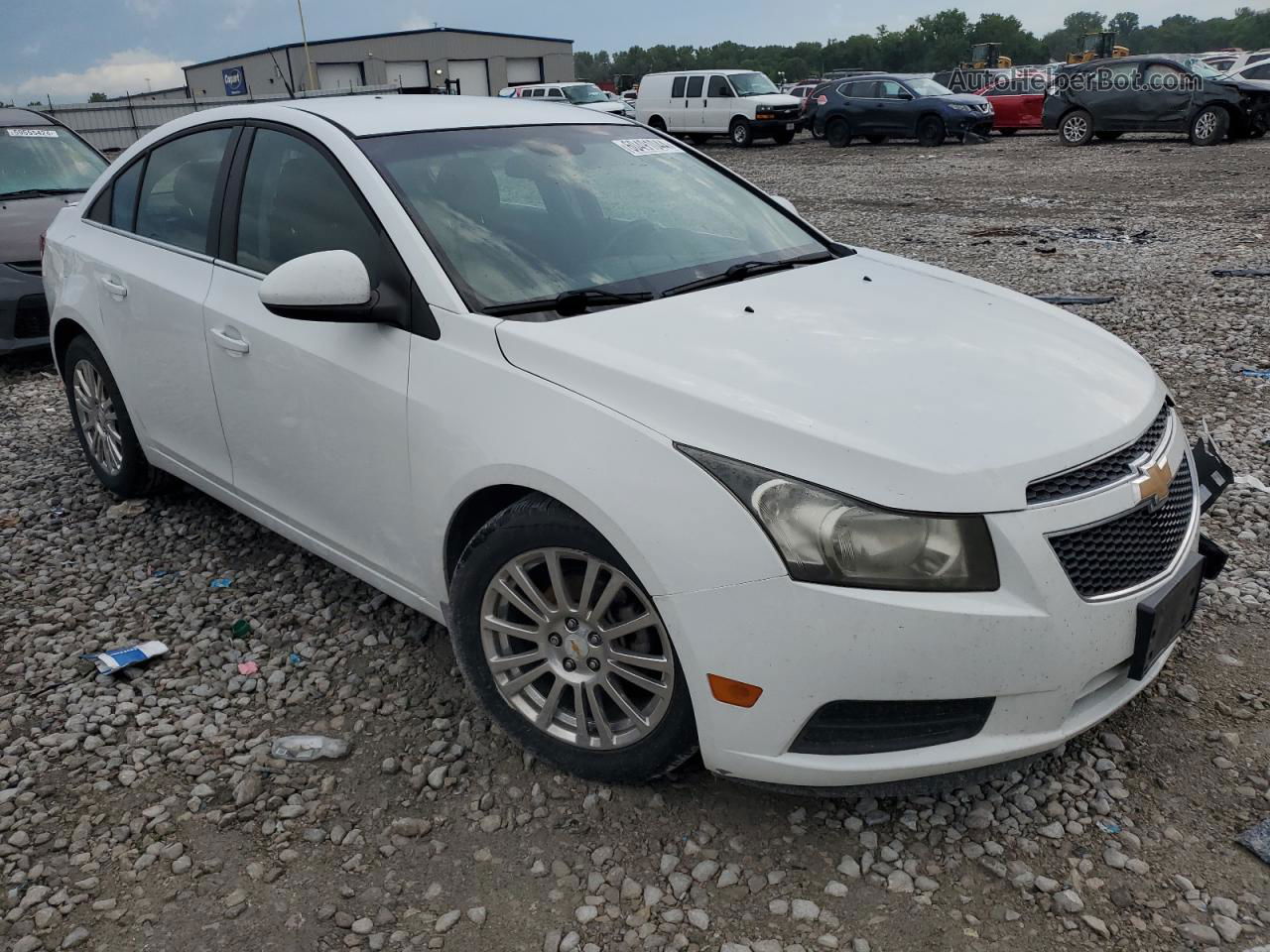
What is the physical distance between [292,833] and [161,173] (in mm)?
2752

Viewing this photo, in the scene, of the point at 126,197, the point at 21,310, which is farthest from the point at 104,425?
the point at 21,310

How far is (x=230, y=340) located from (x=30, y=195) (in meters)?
5.39

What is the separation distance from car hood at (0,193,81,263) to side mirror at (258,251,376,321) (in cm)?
503

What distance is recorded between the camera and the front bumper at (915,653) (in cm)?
214

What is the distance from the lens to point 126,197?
4.29 metres

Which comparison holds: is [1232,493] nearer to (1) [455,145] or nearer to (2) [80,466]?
(1) [455,145]

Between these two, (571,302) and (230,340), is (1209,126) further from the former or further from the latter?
(230,340)

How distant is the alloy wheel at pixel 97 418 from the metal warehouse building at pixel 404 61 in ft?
209

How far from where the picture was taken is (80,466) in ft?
17.4

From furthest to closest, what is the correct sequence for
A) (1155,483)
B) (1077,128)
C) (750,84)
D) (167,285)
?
1. (750,84)
2. (1077,128)
3. (167,285)
4. (1155,483)

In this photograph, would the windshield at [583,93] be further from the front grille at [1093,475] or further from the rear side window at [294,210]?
the front grille at [1093,475]

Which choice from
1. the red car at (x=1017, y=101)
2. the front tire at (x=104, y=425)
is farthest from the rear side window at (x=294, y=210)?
the red car at (x=1017, y=101)

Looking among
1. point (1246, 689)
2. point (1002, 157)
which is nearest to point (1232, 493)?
point (1246, 689)

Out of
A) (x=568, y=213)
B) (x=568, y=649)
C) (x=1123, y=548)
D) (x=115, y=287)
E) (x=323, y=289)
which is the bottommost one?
(x=568, y=649)
